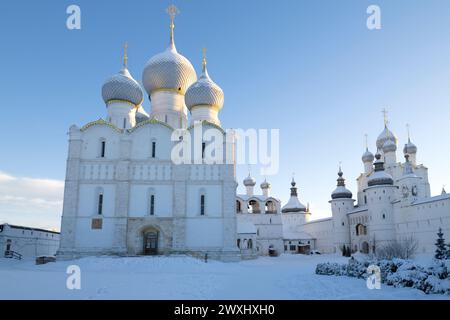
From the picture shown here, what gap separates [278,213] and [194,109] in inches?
780

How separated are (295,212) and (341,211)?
10686 mm

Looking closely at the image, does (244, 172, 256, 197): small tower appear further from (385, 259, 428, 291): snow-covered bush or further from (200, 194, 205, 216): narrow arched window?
(385, 259, 428, 291): snow-covered bush

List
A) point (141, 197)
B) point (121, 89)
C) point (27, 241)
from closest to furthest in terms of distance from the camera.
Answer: point (141, 197) < point (121, 89) < point (27, 241)

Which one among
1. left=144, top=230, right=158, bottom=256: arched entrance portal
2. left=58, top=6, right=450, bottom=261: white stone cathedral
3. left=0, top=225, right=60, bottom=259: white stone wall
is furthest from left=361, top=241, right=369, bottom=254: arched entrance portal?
left=0, top=225, right=60, bottom=259: white stone wall

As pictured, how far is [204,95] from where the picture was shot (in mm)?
29453

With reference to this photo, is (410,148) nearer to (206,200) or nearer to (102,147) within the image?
(206,200)

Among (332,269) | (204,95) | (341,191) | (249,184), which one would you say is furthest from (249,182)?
(332,269)

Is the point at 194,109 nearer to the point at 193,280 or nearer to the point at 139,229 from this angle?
the point at 139,229

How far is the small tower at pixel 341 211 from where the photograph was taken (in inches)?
1701

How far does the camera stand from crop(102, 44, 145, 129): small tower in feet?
96.5

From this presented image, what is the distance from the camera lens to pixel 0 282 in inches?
518

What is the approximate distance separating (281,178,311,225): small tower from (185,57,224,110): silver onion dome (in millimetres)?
28206

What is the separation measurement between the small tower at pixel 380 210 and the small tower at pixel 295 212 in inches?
671

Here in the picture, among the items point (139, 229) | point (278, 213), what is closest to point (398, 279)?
point (139, 229)
